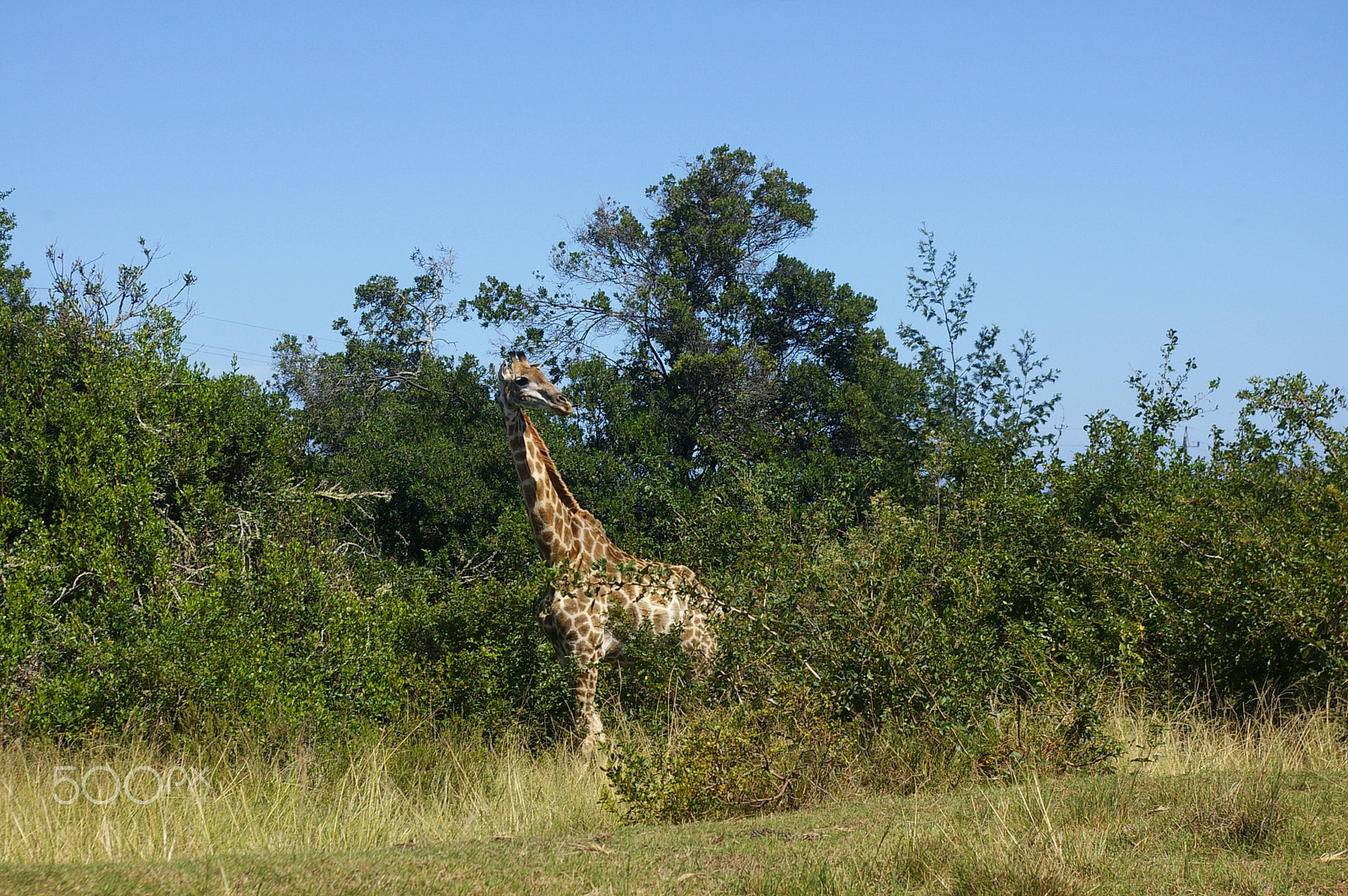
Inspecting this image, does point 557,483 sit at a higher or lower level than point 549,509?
higher

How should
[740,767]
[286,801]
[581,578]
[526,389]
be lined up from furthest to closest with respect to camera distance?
1. [526,389]
2. [581,578]
3. [286,801]
4. [740,767]

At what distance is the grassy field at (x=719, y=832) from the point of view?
3.61 metres

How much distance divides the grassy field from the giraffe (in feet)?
4.02

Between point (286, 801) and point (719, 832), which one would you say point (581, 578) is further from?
point (719, 832)

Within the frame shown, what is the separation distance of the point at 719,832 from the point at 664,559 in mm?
6418

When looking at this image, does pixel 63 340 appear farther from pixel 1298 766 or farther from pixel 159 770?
pixel 1298 766

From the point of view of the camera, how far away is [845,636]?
632 centimetres

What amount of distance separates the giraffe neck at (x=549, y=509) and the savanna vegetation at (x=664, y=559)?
0.29 meters

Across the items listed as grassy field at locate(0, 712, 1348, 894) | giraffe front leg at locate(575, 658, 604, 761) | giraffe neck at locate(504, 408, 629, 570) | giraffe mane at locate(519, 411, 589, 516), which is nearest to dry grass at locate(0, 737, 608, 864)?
grassy field at locate(0, 712, 1348, 894)

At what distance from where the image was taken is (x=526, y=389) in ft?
27.9

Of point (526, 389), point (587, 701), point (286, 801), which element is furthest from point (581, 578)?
point (286, 801)

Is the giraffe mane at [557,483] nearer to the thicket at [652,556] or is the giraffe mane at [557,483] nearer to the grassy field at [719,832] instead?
the thicket at [652,556]

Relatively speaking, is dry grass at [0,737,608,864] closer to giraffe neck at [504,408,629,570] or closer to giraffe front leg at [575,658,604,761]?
giraffe front leg at [575,658,604,761]

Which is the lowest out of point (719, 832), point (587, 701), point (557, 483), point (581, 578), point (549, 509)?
point (719, 832)
